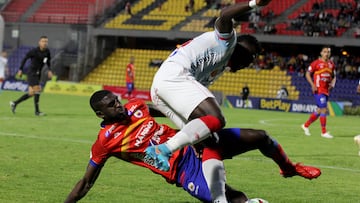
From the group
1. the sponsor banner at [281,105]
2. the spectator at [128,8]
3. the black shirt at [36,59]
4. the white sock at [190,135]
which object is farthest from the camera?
the spectator at [128,8]

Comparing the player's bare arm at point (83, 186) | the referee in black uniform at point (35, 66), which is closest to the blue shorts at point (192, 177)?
the player's bare arm at point (83, 186)

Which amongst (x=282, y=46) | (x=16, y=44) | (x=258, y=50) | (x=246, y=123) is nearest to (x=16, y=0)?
(x=16, y=44)

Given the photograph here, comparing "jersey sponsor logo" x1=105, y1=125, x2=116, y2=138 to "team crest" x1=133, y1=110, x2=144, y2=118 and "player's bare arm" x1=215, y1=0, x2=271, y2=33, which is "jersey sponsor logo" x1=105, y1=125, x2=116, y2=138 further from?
"player's bare arm" x1=215, y1=0, x2=271, y2=33

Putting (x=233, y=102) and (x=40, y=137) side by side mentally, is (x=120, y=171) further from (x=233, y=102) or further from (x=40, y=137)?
(x=233, y=102)

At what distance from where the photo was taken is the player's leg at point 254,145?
23.5 ft

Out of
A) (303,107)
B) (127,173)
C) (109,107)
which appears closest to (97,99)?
(109,107)

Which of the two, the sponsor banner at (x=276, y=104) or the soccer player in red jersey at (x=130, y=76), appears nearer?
the sponsor banner at (x=276, y=104)

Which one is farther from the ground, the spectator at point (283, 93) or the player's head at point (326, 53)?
the player's head at point (326, 53)

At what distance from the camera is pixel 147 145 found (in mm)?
7133

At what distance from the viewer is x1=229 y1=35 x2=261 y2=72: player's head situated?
7.24m

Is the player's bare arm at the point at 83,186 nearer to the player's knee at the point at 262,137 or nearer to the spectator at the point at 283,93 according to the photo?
the player's knee at the point at 262,137

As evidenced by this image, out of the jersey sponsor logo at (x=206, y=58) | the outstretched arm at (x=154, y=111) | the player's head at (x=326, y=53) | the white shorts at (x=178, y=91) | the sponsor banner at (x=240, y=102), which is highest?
the jersey sponsor logo at (x=206, y=58)

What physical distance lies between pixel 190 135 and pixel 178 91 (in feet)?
1.77

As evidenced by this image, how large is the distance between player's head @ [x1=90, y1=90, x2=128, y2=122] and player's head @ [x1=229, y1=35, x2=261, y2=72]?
1167 mm
